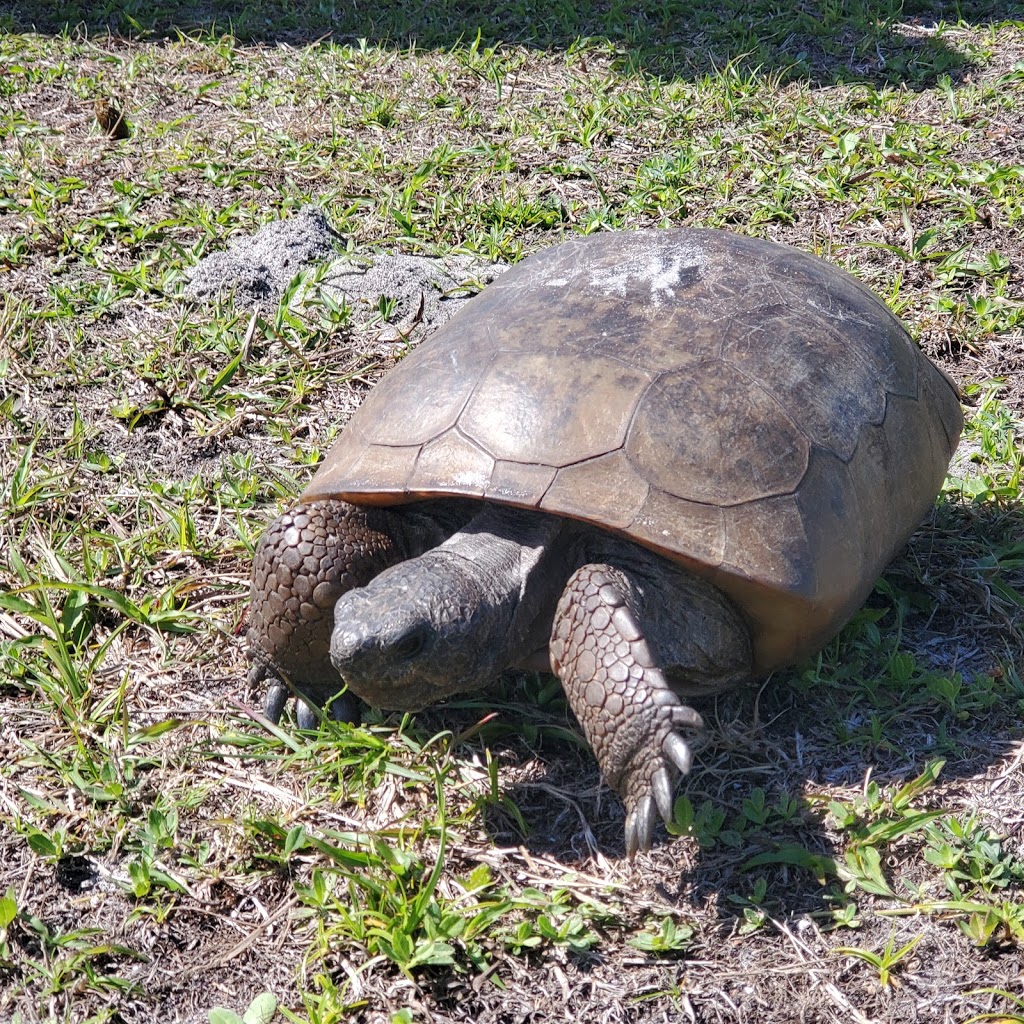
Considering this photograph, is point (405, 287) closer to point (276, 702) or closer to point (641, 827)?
point (276, 702)

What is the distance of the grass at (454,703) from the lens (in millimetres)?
2389

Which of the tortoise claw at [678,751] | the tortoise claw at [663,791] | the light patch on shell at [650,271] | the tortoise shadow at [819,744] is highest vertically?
the light patch on shell at [650,271]

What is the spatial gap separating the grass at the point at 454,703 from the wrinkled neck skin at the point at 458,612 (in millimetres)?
238

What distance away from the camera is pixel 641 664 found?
2.59 m

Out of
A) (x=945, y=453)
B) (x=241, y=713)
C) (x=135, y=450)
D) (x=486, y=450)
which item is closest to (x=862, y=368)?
(x=945, y=453)

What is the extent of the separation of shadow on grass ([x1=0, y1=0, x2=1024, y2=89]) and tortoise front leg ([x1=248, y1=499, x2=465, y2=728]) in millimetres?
4595

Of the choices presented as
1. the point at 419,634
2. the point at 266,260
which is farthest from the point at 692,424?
the point at 266,260

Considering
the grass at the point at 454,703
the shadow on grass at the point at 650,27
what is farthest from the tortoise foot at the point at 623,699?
the shadow on grass at the point at 650,27

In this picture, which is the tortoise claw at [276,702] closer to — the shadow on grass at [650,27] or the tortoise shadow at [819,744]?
the tortoise shadow at [819,744]

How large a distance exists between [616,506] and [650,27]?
5.45 m

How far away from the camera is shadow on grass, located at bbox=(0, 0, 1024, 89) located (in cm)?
680

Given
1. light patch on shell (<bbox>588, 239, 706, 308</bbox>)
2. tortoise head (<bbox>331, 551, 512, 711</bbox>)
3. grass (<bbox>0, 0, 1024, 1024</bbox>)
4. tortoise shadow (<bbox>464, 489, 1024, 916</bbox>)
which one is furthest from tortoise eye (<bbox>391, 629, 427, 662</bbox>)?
light patch on shell (<bbox>588, 239, 706, 308</bbox>)

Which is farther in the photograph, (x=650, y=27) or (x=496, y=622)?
(x=650, y=27)

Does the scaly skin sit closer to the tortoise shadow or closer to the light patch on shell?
the tortoise shadow
